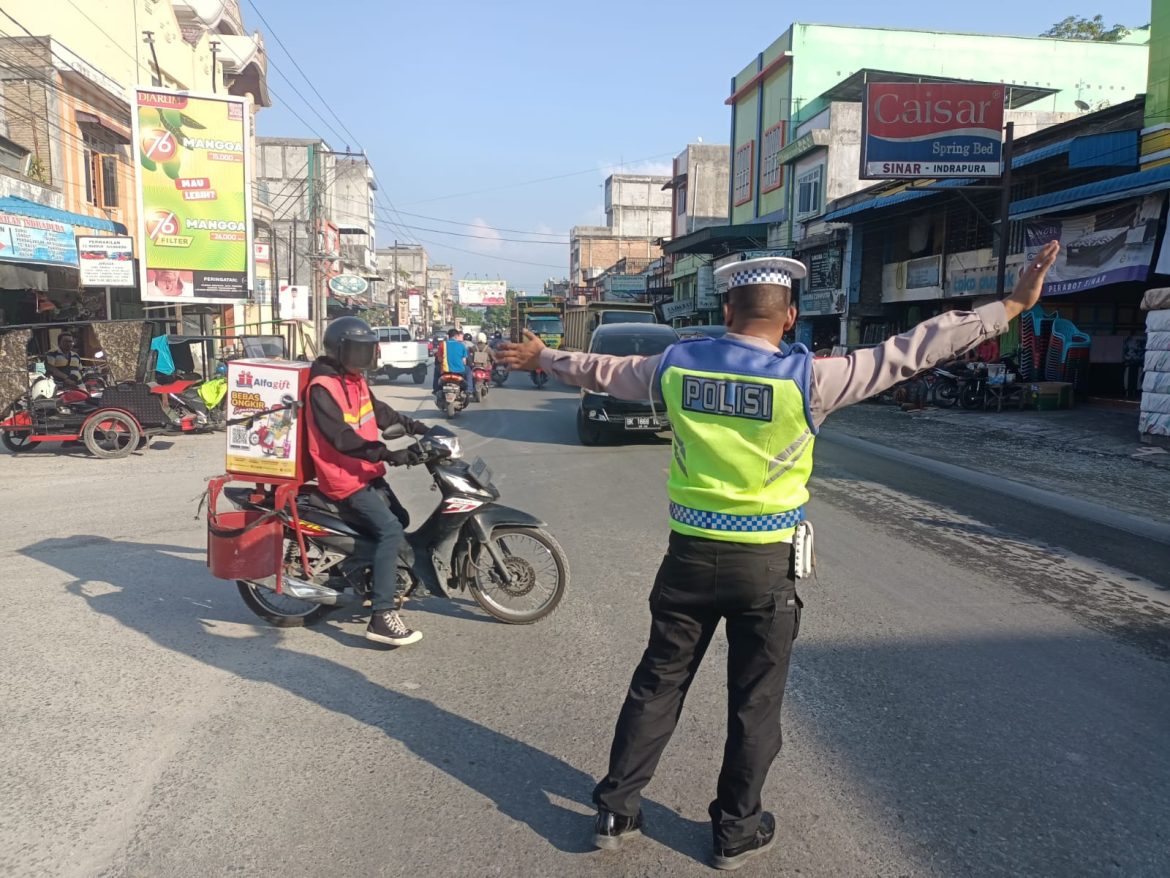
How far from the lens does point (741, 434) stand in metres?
2.56

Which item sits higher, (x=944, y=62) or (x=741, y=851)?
(x=944, y=62)

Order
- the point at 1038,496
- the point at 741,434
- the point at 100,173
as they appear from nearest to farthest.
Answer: the point at 741,434 < the point at 1038,496 < the point at 100,173

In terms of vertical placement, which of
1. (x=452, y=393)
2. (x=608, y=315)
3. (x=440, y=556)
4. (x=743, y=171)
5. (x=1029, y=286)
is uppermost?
(x=743, y=171)

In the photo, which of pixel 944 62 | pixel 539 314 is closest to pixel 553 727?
pixel 539 314

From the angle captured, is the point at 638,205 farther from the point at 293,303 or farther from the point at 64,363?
the point at 64,363

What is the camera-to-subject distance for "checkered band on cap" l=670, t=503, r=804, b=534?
8.46 feet

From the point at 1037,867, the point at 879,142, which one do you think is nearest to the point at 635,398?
the point at 1037,867

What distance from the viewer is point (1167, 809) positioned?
296 cm

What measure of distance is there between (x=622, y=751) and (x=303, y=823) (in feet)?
3.81

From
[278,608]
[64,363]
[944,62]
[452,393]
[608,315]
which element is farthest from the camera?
[944,62]

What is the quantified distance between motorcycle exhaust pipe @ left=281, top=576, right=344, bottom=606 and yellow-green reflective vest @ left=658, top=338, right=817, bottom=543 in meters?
2.62

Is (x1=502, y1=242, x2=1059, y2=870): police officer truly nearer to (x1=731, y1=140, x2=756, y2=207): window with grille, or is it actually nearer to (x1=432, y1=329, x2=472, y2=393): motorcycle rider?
(x1=432, y1=329, x2=472, y2=393): motorcycle rider

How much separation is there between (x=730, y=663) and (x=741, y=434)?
76cm

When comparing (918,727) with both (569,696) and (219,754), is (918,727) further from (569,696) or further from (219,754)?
(219,754)
